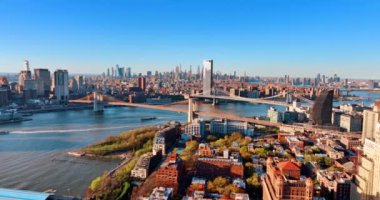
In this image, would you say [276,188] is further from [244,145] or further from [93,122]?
[93,122]

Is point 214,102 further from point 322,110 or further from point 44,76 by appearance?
point 44,76

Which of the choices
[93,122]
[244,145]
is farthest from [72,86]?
[244,145]

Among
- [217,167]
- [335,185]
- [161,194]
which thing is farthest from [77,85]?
[335,185]

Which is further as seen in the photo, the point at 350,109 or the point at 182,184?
the point at 350,109

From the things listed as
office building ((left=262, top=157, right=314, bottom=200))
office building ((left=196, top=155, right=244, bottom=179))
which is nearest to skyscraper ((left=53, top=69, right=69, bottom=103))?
office building ((left=196, top=155, right=244, bottom=179))

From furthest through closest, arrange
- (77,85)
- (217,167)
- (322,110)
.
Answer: (77,85), (322,110), (217,167)

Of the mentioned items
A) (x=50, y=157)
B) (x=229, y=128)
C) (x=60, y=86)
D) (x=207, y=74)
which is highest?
(x=207, y=74)

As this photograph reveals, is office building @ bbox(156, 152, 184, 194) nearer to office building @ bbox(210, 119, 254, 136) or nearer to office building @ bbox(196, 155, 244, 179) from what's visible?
office building @ bbox(196, 155, 244, 179)

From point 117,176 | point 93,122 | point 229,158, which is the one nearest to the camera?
point 117,176

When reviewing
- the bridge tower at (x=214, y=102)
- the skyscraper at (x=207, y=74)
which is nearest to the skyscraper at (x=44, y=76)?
the skyscraper at (x=207, y=74)
